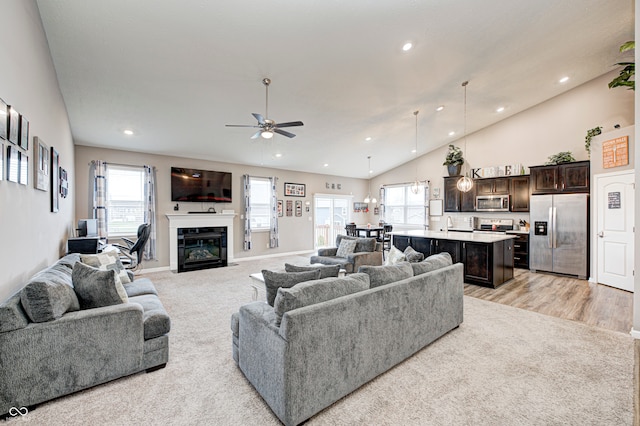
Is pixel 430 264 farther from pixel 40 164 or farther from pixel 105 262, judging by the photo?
pixel 40 164

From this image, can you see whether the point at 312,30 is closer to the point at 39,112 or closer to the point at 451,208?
the point at 39,112

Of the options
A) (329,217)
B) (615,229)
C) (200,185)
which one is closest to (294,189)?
(329,217)

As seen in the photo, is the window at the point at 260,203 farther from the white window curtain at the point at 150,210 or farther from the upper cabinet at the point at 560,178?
the upper cabinet at the point at 560,178

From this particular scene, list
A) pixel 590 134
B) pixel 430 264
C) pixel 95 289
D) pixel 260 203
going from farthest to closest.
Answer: pixel 260 203 → pixel 590 134 → pixel 430 264 → pixel 95 289

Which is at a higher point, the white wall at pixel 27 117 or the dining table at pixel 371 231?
the white wall at pixel 27 117

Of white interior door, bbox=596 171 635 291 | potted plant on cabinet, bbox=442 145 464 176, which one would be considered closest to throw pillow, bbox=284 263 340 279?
white interior door, bbox=596 171 635 291

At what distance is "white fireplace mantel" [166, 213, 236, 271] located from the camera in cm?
622

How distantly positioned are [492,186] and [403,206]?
9.99ft

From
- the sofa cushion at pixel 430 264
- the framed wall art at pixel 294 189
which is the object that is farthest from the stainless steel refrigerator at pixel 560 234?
the framed wall art at pixel 294 189

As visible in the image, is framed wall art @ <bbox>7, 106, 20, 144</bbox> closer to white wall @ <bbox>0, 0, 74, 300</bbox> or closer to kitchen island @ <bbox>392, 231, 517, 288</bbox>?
white wall @ <bbox>0, 0, 74, 300</bbox>

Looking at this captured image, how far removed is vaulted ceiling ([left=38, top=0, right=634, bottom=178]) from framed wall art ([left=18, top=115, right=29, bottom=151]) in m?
1.21

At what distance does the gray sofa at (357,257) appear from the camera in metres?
4.97

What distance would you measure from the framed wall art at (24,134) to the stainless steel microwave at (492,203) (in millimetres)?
8536

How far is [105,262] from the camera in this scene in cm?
327
